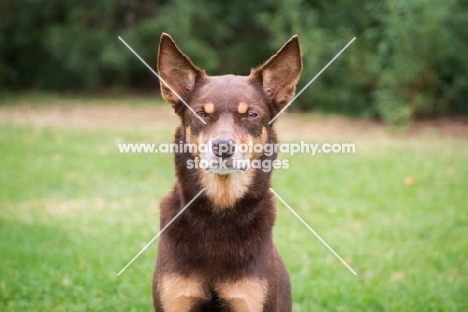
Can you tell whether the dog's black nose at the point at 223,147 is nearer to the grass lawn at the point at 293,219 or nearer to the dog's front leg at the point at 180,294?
the dog's front leg at the point at 180,294

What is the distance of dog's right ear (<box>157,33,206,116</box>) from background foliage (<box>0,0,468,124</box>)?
10.9 m

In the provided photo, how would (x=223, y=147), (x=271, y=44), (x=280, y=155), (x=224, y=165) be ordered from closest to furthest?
(x=223, y=147), (x=224, y=165), (x=280, y=155), (x=271, y=44)

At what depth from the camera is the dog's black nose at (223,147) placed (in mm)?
4316

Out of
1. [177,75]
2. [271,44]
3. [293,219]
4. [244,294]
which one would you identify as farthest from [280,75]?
[271,44]

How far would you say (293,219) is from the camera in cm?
933

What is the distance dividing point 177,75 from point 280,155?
443 centimetres

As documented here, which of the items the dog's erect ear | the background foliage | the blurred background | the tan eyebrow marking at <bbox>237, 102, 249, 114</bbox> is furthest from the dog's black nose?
the background foliage

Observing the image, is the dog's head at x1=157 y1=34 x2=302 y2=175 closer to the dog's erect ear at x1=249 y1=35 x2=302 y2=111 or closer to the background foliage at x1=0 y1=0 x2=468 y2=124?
the dog's erect ear at x1=249 y1=35 x2=302 y2=111

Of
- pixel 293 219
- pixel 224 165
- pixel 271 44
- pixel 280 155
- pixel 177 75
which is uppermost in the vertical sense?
pixel 177 75

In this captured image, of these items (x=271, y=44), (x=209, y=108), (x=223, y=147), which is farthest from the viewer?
(x=271, y=44)

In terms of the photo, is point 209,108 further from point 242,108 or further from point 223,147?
point 223,147

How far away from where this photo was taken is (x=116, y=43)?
22359 mm

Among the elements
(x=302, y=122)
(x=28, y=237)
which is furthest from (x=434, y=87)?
(x=28, y=237)

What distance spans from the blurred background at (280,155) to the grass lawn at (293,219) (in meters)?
0.03
